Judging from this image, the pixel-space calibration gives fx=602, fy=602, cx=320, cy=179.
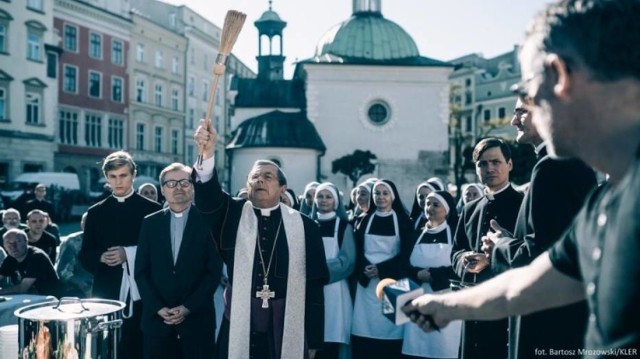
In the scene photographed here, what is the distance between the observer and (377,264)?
6.84 m

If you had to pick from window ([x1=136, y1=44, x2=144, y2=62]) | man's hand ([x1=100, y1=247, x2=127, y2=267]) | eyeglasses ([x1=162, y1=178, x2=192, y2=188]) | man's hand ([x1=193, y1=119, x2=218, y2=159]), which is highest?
window ([x1=136, y1=44, x2=144, y2=62])

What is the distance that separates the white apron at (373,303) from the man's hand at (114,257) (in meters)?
2.81

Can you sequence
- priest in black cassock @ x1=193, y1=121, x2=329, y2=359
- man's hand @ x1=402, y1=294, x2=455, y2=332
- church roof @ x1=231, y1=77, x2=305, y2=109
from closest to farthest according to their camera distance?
1. man's hand @ x1=402, y1=294, x2=455, y2=332
2. priest in black cassock @ x1=193, y1=121, x2=329, y2=359
3. church roof @ x1=231, y1=77, x2=305, y2=109

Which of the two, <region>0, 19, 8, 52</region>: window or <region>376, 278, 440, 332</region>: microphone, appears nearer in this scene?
<region>376, 278, 440, 332</region>: microphone

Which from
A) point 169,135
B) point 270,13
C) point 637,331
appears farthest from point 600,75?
point 169,135

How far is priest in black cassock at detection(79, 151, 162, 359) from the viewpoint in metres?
5.46

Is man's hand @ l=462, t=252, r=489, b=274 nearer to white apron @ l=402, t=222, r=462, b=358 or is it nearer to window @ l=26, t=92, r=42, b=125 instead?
white apron @ l=402, t=222, r=462, b=358

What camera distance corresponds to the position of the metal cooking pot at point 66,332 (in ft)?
11.9

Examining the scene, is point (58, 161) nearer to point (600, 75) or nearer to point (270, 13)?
point (270, 13)

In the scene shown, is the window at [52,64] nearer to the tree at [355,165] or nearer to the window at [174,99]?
the window at [174,99]

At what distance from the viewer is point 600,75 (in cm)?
162

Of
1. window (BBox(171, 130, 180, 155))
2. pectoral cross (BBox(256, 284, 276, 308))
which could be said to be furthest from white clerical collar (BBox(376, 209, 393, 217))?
window (BBox(171, 130, 180, 155))

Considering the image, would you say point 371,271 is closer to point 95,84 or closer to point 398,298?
point 398,298

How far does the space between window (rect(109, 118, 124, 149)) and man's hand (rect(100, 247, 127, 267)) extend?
130 feet
